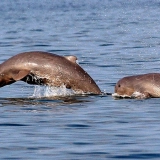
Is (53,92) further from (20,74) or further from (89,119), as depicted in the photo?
(89,119)

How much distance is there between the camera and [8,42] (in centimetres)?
3559

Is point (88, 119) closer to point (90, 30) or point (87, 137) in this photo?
point (87, 137)

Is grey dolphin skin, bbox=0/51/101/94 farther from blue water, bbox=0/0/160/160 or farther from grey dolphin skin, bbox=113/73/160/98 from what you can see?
grey dolphin skin, bbox=113/73/160/98

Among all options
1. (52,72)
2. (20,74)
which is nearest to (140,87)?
(52,72)

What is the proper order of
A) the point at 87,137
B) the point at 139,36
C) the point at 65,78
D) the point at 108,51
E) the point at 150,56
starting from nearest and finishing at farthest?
1. the point at 87,137
2. the point at 65,78
3. the point at 150,56
4. the point at 108,51
5. the point at 139,36

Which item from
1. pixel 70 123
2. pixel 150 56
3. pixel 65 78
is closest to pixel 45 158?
pixel 70 123

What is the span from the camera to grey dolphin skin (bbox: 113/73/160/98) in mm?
18438

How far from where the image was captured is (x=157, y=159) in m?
12.5

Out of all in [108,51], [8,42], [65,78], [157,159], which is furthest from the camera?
[8,42]

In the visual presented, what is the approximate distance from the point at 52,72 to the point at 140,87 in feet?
6.13

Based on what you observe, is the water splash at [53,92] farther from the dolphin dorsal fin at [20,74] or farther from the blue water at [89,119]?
the dolphin dorsal fin at [20,74]

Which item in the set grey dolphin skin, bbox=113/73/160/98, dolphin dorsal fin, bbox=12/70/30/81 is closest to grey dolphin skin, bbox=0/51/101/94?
dolphin dorsal fin, bbox=12/70/30/81

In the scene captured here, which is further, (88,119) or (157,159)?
(88,119)

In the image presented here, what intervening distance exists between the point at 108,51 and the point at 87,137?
16710 mm
